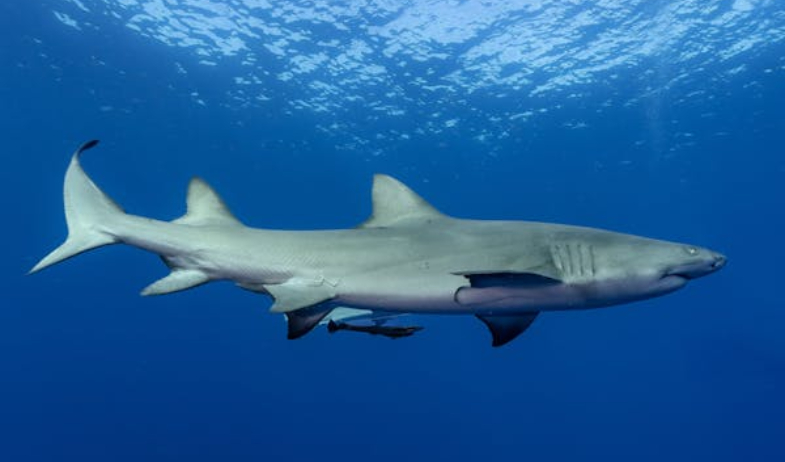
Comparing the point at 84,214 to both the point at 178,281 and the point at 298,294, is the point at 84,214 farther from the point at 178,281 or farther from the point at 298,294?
the point at 298,294

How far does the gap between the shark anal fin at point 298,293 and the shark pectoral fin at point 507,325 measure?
53.6 inches

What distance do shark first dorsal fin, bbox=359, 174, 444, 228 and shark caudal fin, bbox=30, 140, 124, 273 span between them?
196 cm

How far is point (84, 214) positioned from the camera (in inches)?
166

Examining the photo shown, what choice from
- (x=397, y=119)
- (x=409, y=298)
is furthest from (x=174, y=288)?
(x=397, y=119)

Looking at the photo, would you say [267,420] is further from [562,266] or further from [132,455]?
[562,266]

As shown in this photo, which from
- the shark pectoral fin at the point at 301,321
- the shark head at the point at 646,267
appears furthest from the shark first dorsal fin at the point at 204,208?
the shark head at the point at 646,267

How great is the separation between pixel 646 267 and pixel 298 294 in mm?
2483

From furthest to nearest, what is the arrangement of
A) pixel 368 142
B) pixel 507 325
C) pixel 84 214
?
pixel 368 142, pixel 507 325, pixel 84 214

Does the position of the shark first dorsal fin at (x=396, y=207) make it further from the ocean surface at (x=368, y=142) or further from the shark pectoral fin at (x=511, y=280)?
the ocean surface at (x=368, y=142)

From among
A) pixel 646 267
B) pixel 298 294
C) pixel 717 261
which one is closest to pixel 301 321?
pixel 298 294

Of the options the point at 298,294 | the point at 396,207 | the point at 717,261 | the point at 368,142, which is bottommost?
the point at 298,294

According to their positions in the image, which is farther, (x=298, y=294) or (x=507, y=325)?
(x=507, y=325)

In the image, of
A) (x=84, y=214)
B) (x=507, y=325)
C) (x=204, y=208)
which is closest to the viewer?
(x=84, y=214)

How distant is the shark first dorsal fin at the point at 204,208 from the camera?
431cm
